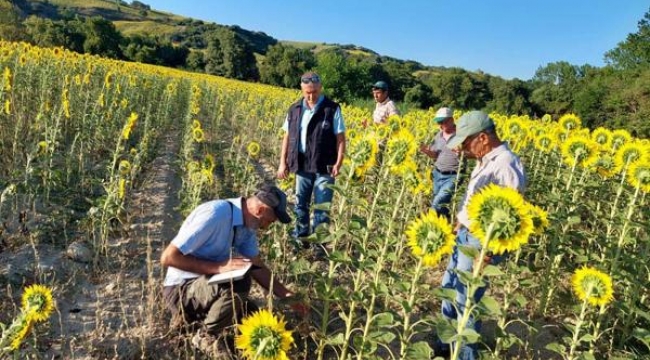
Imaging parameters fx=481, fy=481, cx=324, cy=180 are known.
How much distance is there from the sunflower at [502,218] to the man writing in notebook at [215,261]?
4.56 ft

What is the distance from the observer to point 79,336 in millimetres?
2949

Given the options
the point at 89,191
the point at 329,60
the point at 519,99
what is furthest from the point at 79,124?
the point at 519,99

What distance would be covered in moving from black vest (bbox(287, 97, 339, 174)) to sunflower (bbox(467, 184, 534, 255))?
2758 millimetres

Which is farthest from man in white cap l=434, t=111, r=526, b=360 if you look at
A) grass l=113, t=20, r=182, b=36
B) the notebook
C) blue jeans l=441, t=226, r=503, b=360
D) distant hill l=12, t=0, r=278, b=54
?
grass l=113, t=20, r=182, b=36

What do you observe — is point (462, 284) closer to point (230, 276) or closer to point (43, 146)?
point (230, 276)

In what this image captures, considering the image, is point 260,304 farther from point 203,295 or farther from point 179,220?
point 179,220

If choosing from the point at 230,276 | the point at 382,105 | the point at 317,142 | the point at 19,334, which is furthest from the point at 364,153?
the point at 382,105

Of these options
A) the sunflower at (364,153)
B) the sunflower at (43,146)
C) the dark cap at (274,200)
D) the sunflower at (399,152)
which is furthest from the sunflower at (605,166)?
the sunflower at (43,146)

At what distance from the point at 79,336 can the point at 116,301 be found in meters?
0.46

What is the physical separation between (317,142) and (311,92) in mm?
477

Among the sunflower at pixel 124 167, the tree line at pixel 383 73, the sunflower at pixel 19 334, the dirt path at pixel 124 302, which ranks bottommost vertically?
the dirt path at pixel 124 302

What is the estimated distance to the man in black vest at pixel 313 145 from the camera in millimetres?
4578

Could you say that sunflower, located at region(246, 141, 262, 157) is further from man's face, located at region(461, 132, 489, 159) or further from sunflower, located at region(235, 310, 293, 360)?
sunflower, located at region(235, 310, 293, 360)

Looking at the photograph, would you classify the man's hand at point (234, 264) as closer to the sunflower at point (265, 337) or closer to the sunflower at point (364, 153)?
the sunflower at point (364, 153)
